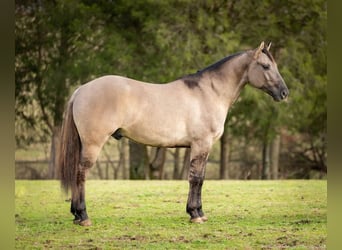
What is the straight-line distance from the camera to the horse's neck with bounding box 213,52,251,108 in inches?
245

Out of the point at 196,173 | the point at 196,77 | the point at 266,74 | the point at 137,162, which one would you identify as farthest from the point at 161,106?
the point at 137,162

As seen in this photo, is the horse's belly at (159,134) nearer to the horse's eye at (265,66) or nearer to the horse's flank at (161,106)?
the horse's flank at (161,106)

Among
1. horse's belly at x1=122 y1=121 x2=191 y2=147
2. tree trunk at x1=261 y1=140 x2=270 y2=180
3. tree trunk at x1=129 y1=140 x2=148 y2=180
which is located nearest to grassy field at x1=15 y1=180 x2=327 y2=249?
horse's belly at x1=122 y1=121 x2=191 y2=147

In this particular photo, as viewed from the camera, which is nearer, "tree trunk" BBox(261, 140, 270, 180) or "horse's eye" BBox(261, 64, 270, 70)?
"horse's eye" BBox(261, 64, 270, 70)

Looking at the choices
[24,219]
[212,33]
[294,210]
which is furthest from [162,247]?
[212,33]

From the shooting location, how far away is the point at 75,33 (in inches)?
544

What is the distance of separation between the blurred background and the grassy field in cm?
347

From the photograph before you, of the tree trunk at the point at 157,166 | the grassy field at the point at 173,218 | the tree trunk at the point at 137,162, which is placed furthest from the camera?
the tree trunk at the point at 137,162

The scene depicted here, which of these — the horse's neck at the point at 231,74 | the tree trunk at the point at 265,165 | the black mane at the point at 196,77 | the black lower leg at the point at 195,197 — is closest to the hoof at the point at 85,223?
the black lower leg at the point at 195,197

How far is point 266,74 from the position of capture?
20.3ft

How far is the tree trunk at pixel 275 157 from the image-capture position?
15.1 meters

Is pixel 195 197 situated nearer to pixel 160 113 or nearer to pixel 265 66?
pixel 160 113

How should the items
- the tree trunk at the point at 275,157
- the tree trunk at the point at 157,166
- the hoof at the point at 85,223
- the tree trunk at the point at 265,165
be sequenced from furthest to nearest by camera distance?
the tree trunk at the point at 275,157 < the tree trunk at the point at 265,165 < the tree trunk at the point at 157,166 < the hoof at the point at 85,223

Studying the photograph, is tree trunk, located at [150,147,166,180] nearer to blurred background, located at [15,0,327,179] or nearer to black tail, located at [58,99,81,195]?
blurred background, located at [15,0,327,179]
